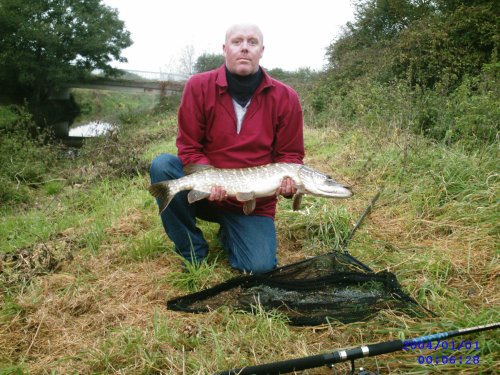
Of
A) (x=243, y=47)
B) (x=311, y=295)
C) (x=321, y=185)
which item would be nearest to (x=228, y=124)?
(x=243, y=47)

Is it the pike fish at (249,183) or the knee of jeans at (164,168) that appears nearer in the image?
the pike fish at (249,183)

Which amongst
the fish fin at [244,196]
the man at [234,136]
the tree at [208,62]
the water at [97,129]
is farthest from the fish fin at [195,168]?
the tree at [208,62]

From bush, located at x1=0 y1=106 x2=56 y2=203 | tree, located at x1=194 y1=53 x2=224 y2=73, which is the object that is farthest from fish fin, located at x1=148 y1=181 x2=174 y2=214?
tree, located at x1=194 y1=53 x2=224 y2=73

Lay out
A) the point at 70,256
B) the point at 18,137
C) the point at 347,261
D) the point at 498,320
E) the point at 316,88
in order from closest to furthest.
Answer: the point at 498,320 < the point at 347,261 < the point at 70,256 < the point at 18,137 < the point at 316,88

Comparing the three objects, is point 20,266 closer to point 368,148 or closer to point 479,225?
point 479,225

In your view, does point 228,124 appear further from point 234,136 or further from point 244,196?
point 244,196

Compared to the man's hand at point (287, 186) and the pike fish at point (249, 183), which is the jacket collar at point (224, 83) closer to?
the pike fish at point (249, 183)

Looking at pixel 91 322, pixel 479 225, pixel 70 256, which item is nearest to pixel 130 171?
pixel 70 256

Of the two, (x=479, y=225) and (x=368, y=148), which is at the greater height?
(x=368, y=148)

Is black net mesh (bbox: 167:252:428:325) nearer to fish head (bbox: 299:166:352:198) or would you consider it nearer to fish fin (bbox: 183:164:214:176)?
fish head (bbox: 299:166:352:198)

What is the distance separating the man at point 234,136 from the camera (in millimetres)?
3482

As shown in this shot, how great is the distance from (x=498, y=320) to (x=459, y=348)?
1.23 ft

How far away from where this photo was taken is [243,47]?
344cm

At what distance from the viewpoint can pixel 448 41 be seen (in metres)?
11.5
